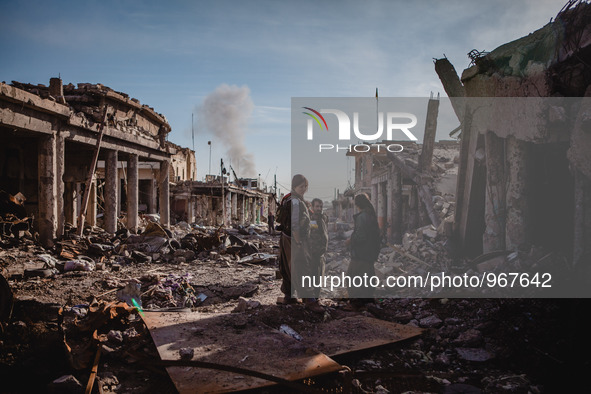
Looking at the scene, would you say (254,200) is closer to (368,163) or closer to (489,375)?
(368,163)

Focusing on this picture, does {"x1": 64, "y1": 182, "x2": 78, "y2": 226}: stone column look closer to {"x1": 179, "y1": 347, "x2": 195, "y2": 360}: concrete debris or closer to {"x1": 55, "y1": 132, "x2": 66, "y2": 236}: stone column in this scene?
{"x1": 55, "y1": 132, "x2": 66, "y2": 236}: stone column

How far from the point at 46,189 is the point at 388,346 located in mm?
8897

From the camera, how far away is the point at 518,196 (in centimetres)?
611

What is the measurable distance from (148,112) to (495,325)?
13840mm

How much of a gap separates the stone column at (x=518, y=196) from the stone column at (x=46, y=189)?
9.96m

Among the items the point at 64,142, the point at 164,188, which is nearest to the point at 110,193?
the point at 64,142

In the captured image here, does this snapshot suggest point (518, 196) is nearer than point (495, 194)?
Yes

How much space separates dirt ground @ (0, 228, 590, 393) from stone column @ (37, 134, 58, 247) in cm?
365

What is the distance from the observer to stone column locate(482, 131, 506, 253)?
21.8 ft

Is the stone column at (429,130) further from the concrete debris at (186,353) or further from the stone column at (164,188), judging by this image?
the stone column at (164,188)

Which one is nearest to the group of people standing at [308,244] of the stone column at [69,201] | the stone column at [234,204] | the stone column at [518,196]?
the stone column at [518,196]

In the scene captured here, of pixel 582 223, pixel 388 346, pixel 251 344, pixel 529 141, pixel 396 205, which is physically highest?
pixel 529 141

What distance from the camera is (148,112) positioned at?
571 inches

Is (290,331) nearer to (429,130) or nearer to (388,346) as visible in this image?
(388,346)
